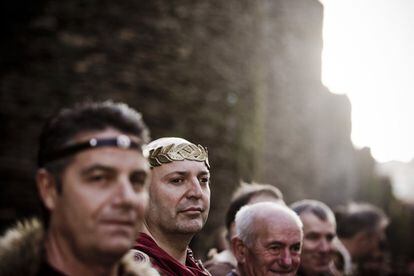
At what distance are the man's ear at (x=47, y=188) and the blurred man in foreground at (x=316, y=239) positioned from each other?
2817 mm

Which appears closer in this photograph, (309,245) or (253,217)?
(253,217)

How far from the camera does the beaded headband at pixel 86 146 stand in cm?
164

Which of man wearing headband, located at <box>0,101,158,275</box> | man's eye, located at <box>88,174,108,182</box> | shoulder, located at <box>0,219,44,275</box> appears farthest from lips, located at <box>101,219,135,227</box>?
shoulder, located at <box>0,219,44,275</box>

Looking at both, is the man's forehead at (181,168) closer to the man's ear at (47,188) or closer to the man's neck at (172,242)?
the man's neck at (172,242)

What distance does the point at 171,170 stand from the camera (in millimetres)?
2736

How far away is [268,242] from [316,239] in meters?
1.28

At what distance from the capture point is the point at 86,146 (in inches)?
64.6

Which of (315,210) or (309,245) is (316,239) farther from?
(315,210)

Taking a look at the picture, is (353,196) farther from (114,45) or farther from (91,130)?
(91,130)

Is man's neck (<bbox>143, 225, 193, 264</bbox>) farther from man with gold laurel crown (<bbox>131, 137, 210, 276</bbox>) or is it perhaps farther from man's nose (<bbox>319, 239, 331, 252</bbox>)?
man's nose (<bbox>319, 239, 331, 252</bbox>)

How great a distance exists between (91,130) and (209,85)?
6.86m

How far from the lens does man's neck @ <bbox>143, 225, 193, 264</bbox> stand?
9.00ft

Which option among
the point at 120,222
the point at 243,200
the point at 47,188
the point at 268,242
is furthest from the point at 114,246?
the point at 243,200

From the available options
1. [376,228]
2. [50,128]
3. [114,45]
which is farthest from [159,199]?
[114,45]
